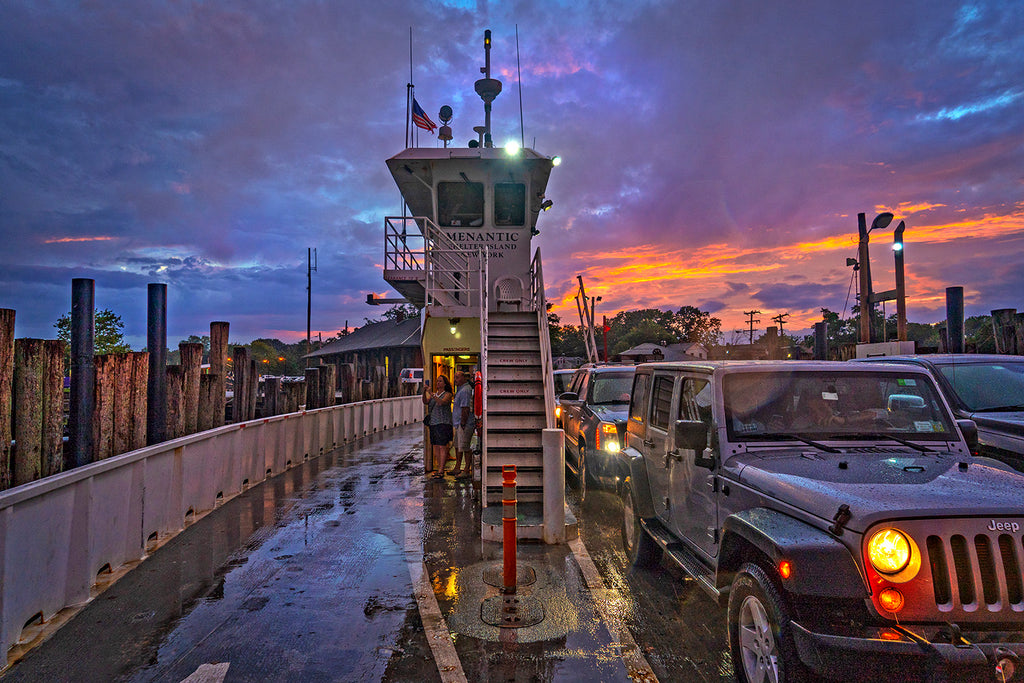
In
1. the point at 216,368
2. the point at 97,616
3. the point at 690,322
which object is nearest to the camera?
the point at 97,616

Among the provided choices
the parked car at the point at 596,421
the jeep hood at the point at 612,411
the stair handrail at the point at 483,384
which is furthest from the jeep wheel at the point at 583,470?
the stair handrail at the point at 483,384

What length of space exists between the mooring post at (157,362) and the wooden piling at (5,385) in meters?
2.48

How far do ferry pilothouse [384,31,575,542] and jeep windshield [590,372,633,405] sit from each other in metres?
0.83

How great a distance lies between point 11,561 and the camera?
4.23 m

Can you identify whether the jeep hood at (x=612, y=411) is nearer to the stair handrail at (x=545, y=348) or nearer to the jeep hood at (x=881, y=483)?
the stair handrail at (x=545, y=348)

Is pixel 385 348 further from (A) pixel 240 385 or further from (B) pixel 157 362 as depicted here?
(B) pixel 157 362

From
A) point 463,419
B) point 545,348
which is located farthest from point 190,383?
point 545,348

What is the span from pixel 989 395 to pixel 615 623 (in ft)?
16.6

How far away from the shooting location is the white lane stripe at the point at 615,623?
12.6 ft

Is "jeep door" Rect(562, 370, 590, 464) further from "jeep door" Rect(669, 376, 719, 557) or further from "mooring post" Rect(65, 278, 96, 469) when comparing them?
"mooring post" Rect(65, 278, 96, 469)

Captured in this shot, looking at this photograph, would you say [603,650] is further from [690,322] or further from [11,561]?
[690,322]

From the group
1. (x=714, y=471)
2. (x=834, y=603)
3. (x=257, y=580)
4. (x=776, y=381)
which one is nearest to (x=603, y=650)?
(x=714, y=471)

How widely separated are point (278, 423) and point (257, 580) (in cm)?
638

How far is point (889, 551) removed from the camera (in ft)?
9.12
